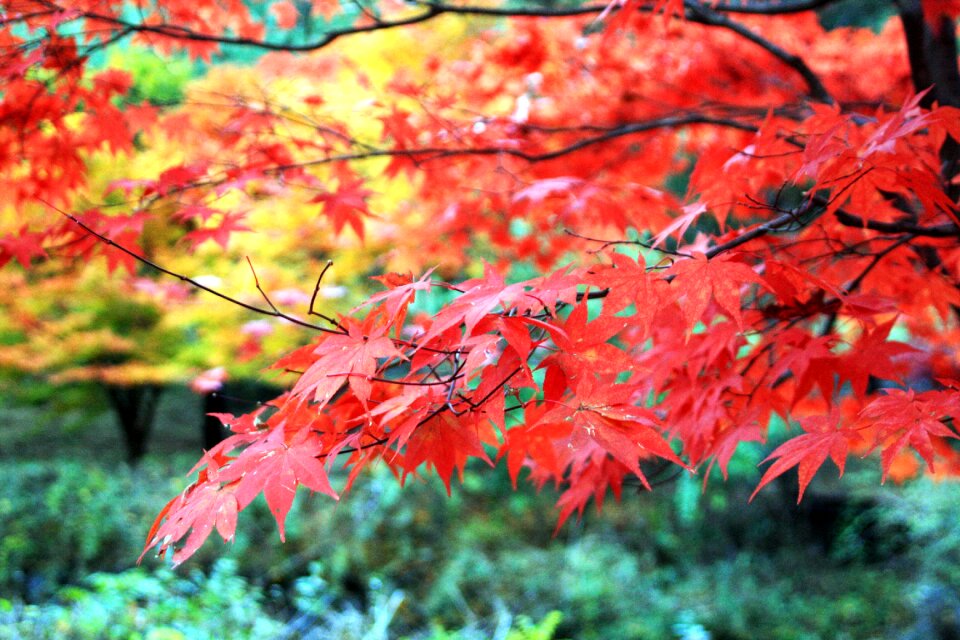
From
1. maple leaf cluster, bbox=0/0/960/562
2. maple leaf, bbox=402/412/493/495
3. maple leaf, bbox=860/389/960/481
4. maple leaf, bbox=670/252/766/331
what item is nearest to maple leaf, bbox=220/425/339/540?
maple leaf cluster, bbox=0/0/960/562

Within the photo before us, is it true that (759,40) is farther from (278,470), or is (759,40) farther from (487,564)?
(487,564)

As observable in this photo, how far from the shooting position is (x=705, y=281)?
1.15m

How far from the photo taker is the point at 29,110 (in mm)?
2102

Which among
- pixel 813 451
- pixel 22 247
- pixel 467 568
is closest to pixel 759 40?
pixel 813 451

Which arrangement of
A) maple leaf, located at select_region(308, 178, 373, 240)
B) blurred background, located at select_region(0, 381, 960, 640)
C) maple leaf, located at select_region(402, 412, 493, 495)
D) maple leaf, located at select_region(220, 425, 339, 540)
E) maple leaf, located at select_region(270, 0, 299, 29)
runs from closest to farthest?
1. maple leaf, located at select_region(220, 425, 339, 540)
2. maple leaf, located at select_region(402, 412, 493, 495)
3. maple leaf, located at select_region(308, 178, 373, 240)
4. maple leaf, located at select_region(270, 0, 299, 29)
5. blurred background, located at select_region(0, 381, 960, 640)

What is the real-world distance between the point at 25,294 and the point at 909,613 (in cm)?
811

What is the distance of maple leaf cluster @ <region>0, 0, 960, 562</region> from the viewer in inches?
43.3

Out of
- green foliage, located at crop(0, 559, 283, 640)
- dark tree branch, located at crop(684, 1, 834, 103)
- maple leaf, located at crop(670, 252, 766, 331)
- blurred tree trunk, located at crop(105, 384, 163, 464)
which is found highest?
dark tree branch, located at crop(684, 1, 834, 103)

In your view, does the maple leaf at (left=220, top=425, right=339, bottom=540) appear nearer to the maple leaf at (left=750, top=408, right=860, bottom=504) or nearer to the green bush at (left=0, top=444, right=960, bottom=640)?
the maple leaf at (left=750, top=408, right=860, bottom=504)

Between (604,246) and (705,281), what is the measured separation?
24 centimetres

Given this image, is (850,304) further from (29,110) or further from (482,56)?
(482,56)

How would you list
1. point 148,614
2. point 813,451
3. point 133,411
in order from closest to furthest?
point 813,451, point 148,614, point 133,411

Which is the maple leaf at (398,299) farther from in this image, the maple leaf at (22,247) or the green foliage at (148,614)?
the green foliage at (148,614)

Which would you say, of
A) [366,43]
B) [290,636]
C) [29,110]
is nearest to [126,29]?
[29,110]
